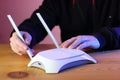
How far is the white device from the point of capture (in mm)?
833

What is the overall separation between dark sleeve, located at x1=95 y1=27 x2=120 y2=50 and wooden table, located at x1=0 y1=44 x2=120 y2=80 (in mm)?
61

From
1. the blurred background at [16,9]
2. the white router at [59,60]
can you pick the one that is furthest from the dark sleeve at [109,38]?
the blurred background at [16,9]

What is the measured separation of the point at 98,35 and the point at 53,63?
1.09 ft

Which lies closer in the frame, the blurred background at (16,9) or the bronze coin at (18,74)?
the bronze coin at (18,74)

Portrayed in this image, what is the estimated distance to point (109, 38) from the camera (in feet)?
3.67

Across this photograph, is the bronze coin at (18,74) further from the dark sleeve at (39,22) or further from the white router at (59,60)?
the dark sleeve at (39,22)

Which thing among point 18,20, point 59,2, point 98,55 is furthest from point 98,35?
point 18,20

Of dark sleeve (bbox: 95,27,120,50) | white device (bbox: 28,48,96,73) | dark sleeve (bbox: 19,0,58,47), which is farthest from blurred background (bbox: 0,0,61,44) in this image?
white device (bbox: 28,48,96,73)

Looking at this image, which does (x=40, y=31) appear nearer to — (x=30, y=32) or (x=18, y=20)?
(x=30, y=32)

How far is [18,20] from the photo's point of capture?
2320 millimetres

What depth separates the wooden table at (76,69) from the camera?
803mm

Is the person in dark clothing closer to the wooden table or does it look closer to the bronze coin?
the wooden table

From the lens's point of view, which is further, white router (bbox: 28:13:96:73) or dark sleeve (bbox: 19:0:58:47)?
dark sleeve (bbox: 19:0:58:47)

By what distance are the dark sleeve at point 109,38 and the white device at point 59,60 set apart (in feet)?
0.61
